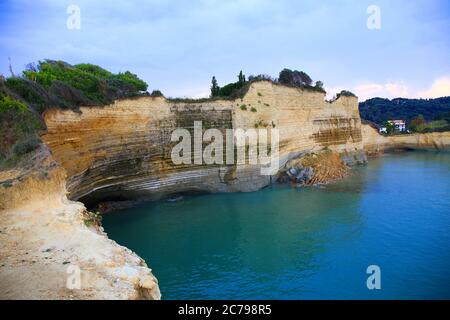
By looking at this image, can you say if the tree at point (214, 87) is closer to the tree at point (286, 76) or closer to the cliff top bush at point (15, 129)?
the tree at point (286, 76)

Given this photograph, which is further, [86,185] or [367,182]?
[367,182]

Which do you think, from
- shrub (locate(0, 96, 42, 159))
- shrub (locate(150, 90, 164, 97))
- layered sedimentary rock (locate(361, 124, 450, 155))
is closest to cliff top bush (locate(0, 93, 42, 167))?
shrub (locate(0, 96, 42, 159))

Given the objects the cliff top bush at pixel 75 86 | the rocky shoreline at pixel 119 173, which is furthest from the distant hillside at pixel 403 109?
the cliff top bush at pixel 75 86

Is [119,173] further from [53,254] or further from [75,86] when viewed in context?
[53,254]

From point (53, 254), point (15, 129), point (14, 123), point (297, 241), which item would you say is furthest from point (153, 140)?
point (53, 254)

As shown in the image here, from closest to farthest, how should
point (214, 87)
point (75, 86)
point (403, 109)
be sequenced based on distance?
1. point (75, 86)
2. point (214, 87)
3. point (403, 109)

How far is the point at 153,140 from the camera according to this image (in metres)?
20.2

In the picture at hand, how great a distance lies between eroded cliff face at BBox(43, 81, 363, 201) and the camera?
1620 cm

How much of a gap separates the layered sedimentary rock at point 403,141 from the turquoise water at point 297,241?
23.2m

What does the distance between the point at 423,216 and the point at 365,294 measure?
8.70m

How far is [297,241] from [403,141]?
140ft
